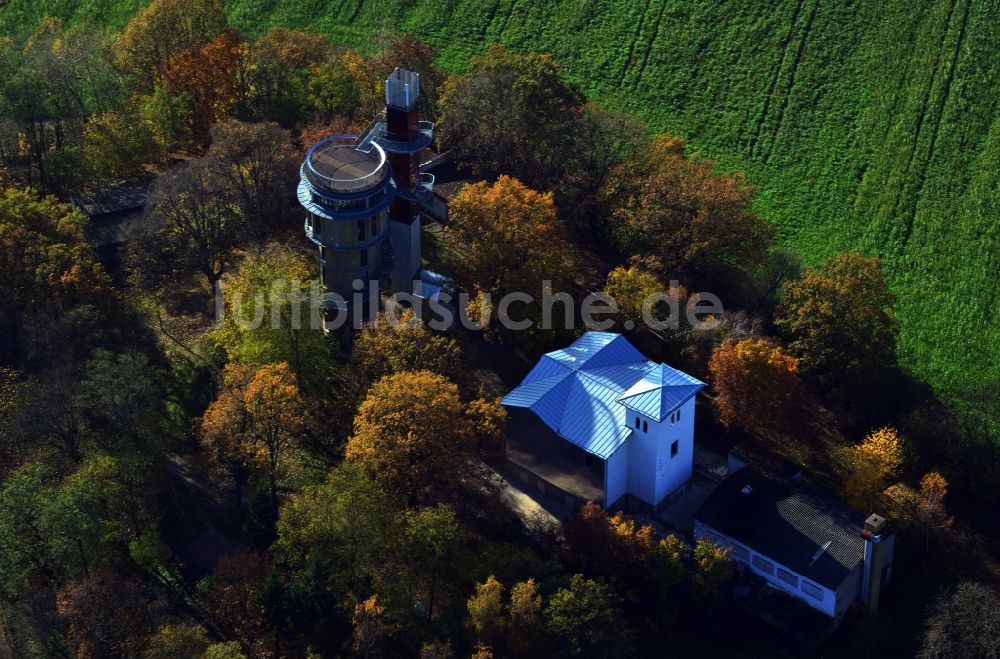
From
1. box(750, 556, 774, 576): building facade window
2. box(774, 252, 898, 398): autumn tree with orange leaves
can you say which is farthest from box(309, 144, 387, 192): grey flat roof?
box(750, 556, 774, 576): building facade window

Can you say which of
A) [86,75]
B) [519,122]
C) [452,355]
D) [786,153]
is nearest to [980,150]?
[786,153]

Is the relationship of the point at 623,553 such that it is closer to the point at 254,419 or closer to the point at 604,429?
the point at 604,429

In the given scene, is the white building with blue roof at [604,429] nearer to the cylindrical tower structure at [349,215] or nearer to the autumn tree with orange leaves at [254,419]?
the autumn tree with orange leaves at [254,419]

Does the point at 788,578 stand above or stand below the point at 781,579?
above

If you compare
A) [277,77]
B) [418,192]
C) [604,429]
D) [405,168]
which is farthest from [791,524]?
[277,77]

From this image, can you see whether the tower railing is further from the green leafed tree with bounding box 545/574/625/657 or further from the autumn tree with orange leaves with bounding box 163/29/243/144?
the green leafed tree with bounding box 545/574/625/657

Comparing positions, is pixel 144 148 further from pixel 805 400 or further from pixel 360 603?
pixel 805 400
